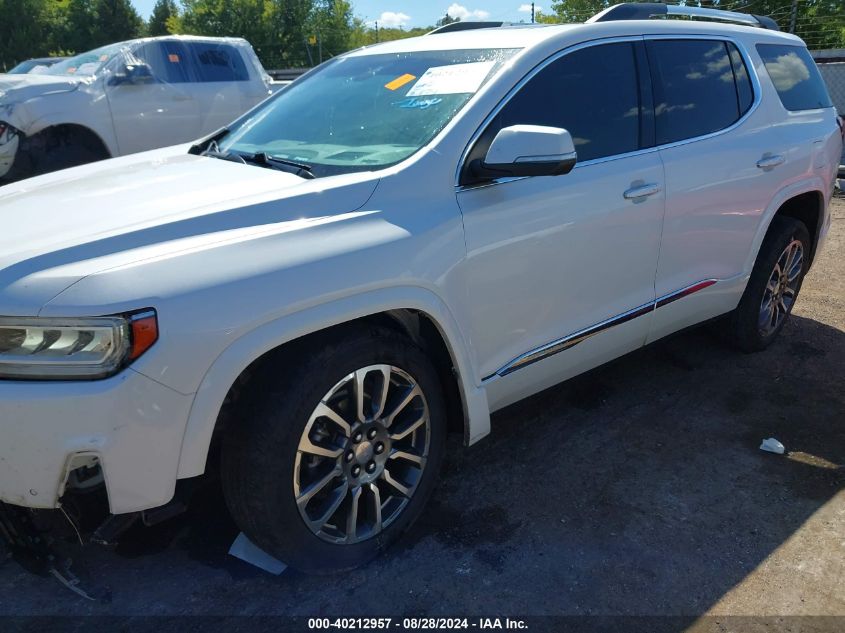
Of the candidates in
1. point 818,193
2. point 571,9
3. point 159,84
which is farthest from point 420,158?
point 571,9

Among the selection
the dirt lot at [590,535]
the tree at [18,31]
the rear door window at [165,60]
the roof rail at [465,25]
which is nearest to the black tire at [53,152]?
the rear door window at [165,60]

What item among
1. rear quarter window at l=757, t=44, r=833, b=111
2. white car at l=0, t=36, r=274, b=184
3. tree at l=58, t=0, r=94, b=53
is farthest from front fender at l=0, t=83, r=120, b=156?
tree at l=58, t=0, r=94, b=53

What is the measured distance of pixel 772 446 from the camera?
339 centimetres

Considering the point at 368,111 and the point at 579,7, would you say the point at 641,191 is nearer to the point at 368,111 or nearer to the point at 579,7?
the point at 368,111

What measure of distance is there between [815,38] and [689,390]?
18976 millimetres

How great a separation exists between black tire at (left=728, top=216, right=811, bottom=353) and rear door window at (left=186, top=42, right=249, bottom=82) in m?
6.61

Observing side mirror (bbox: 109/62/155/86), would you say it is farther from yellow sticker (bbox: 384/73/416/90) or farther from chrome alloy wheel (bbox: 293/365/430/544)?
chrome alloy wheel (bbox: 293/365/430/544)

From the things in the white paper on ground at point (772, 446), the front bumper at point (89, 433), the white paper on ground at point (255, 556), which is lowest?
the white paper on ground at point (772, 446)

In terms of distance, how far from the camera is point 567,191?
2.89m

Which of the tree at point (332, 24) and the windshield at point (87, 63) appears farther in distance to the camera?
the tree at point (332, 24)

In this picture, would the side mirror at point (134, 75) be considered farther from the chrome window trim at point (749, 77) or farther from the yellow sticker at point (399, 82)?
the chrome window trim at point (749, 77)

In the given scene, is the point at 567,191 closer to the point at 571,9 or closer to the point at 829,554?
the point at 829,554

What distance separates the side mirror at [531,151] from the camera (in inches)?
98.1

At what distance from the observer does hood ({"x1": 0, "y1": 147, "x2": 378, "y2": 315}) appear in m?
1.96
